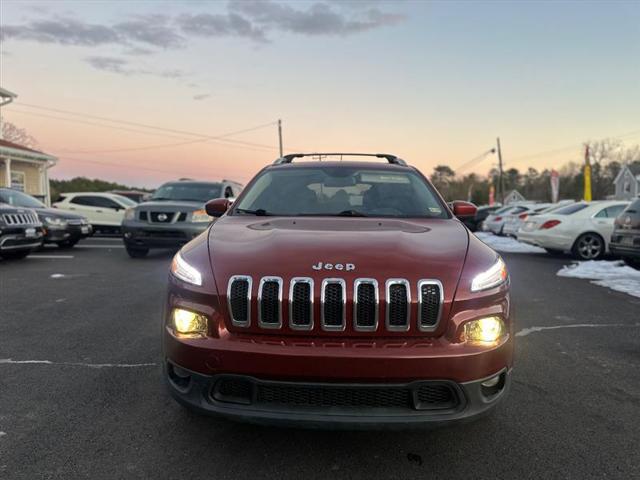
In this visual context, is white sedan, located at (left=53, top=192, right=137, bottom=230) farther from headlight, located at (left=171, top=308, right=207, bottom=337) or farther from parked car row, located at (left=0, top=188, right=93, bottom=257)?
headlight, located at (left=171, top=308, right=207, bottom=337)

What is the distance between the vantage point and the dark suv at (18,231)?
9539 millimetres

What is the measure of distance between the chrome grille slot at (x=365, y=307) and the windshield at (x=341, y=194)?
133 cm

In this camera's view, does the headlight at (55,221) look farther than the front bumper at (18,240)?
Yes

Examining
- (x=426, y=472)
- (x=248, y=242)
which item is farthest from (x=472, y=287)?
(x=248, y=242)

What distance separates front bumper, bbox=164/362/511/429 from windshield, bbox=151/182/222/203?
966 cm

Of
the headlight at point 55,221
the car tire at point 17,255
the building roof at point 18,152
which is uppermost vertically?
the building roof at point 18,152

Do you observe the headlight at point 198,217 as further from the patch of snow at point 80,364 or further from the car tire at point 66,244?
the patch of snow at point 80,364

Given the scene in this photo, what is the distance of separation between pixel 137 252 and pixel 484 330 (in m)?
10.0

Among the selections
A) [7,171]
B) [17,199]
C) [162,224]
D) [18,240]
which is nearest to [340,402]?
[162,224]

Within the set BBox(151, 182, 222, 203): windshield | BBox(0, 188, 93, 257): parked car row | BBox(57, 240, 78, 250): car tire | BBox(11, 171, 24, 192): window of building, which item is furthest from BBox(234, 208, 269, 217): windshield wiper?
BBox(11, 171, 24, 192): window of building

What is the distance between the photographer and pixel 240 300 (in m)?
2.39

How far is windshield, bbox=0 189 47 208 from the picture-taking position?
11247 mm

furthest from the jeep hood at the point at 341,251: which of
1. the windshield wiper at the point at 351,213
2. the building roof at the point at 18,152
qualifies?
the building roof at the point at 18,152

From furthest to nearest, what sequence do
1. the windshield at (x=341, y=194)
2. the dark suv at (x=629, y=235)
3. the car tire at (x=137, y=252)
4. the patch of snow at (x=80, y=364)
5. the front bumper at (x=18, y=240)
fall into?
the car tire at (x=137, y=252), the front bumper at (x=18, y=240), the dark suv at (x=629, y=235), the patch of snow at (x=80, y=364), the windshield at (x=341, y=194)
